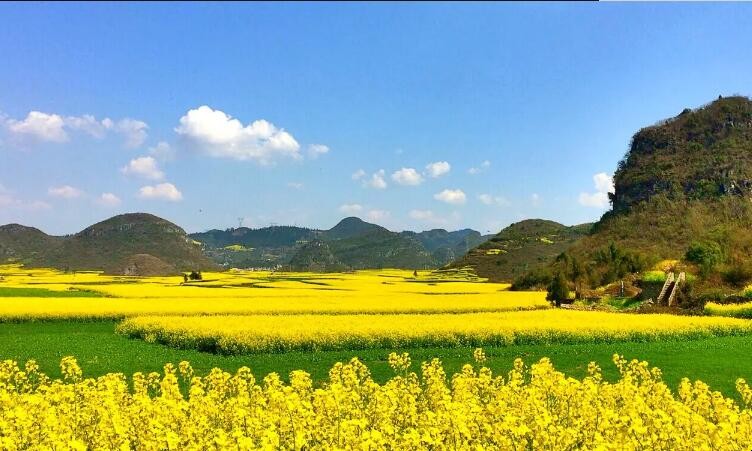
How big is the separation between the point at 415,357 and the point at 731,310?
2808 centimetres

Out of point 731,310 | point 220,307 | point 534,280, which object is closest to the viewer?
point 731,310

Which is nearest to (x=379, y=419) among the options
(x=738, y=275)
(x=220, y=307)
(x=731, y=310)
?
(x=220, y=307)

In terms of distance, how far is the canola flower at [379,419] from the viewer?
23.4 ft

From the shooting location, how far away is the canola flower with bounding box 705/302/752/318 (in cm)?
3666

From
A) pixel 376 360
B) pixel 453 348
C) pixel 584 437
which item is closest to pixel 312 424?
pixel 584 437

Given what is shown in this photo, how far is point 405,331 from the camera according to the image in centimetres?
2725

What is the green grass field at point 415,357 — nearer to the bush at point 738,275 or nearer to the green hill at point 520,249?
the bush at point 738,275

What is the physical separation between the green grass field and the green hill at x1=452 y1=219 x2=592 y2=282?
8740cm

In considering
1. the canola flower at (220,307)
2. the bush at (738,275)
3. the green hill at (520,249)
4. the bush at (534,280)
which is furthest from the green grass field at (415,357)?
the green hill at (520,249)

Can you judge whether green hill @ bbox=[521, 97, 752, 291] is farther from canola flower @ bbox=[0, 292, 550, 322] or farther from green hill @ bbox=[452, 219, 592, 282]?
green hill @ bbox=[452, 219, 592, 282]

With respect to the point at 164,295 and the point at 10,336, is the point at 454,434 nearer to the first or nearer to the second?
the point at 10,336

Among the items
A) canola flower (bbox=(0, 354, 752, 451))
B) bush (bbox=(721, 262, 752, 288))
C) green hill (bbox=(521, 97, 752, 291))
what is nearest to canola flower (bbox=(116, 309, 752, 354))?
canola flower (bbox=(0, 354, 752, 451))

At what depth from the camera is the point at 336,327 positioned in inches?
1109

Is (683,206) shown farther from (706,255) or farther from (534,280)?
(706,255)
